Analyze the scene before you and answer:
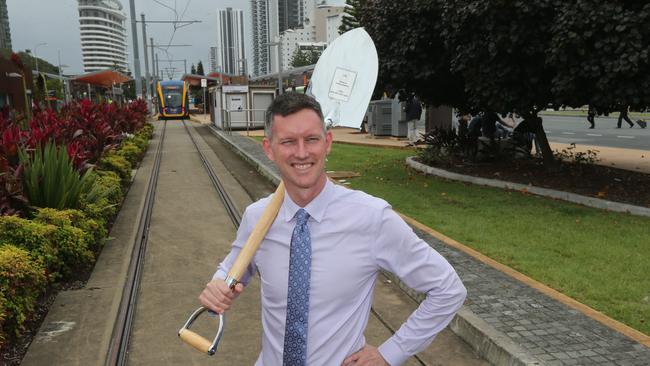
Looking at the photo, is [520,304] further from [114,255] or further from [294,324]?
[114,255]

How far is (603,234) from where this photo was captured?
6.43 m

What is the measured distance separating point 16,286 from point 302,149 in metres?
3.37

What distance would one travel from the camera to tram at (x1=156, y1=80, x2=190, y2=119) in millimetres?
38406

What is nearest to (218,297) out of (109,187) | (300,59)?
(109,187)

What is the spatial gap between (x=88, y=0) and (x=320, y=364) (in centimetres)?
14333

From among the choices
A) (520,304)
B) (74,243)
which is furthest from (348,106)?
(74,243)

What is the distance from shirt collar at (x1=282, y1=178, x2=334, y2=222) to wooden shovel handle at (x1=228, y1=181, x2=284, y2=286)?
4 cm

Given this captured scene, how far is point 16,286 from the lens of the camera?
13.3 ft

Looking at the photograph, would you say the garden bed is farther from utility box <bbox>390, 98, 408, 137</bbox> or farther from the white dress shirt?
utility box <bbox>390, 98, 408, 137</bbox>

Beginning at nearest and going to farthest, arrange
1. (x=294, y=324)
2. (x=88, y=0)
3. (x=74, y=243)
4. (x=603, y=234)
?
(x=294, y=324), (x=74, y=243), (x=603, y=234), (x=88, y=0)

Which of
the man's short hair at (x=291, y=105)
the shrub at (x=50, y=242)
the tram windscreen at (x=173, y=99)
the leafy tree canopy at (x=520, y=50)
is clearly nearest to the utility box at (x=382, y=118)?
the leafy tree canopy at (x=520, y=50)

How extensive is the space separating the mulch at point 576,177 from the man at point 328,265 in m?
7.40

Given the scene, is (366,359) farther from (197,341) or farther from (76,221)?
(76,221)

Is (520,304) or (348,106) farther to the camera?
(520,304)
